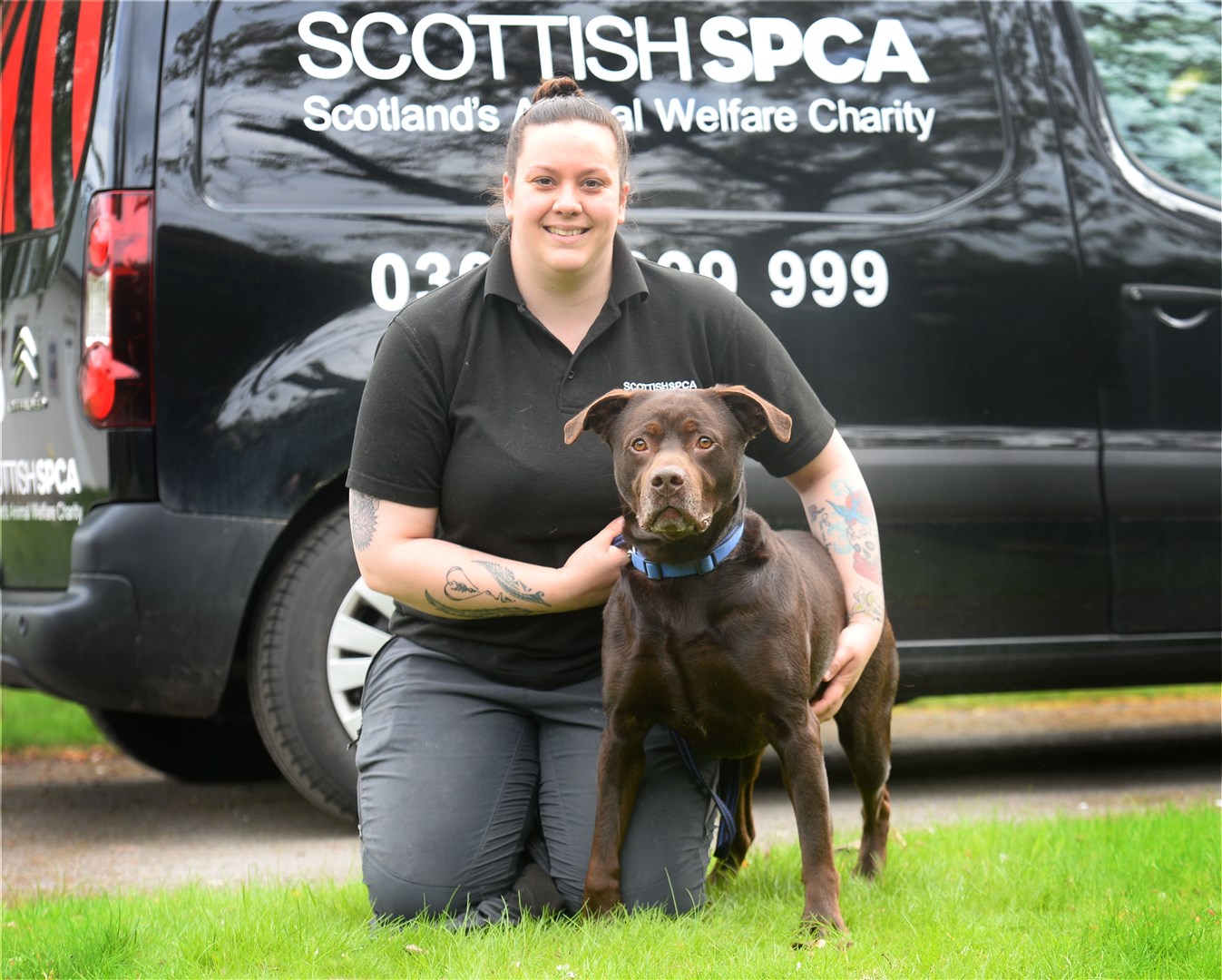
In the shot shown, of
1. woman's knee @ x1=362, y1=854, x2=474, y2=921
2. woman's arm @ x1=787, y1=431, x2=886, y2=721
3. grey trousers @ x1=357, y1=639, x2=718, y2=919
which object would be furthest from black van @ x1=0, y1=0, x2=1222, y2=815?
woman's knee @ x1=362, y1=854, x2=474, y2=921

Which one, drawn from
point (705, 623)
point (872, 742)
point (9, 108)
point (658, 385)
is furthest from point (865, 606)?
point (9, 108)

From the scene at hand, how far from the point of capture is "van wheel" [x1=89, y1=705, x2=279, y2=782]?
5.02 meters

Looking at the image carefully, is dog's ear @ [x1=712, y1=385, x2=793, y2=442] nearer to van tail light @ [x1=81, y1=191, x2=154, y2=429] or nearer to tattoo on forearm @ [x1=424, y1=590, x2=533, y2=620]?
tattoo on forearm @ [x1=424, y1=590, x2=533, y2=620]

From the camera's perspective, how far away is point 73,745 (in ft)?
19.9

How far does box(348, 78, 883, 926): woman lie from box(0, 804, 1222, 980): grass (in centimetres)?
21

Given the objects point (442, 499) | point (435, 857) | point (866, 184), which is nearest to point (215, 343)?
point (442, 499)

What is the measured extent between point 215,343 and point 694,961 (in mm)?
2201

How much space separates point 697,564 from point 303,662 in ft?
5.03

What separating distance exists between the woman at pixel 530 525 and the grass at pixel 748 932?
21 cm

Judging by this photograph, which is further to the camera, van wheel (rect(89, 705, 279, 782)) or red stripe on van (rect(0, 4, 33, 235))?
van wheel (rect(89, 705, 279, 782))

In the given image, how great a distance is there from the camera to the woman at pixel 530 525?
328cm

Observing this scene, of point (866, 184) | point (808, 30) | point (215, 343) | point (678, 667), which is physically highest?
point (808, 30)

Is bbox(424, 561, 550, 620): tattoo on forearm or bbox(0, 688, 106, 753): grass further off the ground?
bbox(424, 561, 550, 620): tattoo on forearm

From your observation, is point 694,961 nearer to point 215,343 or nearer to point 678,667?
point 678,667
